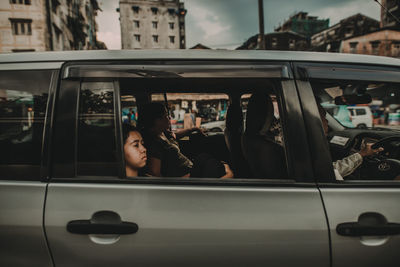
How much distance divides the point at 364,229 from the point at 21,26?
2515 centimetres

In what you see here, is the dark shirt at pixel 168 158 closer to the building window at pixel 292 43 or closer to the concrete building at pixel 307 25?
the building window at pixel 292 43

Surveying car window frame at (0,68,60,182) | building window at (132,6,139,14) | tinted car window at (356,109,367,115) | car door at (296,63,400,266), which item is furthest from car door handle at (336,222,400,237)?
building window at (132,6,139,14)

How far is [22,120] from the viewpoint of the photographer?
4.09 feet

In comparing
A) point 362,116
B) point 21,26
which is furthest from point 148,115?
point 21,26

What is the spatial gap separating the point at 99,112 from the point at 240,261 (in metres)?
1.02

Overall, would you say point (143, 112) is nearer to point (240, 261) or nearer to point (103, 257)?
point (103, 257)

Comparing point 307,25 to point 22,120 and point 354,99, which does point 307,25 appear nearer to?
point 354,99

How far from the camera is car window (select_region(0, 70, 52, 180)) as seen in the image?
3.93 ft

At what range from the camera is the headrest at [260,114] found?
1.83 meters

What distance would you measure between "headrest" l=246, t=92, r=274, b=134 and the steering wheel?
1.08m

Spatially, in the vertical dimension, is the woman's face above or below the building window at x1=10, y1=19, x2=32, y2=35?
below

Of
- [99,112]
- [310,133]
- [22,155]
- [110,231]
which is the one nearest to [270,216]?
[310,133]

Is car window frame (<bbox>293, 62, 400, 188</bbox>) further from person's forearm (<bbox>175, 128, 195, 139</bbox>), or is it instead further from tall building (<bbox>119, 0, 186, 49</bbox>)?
tall building (<bbox>119, 0, 186, 49</bbox>)

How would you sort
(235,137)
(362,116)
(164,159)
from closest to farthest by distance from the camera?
(164,159), (235,137), (362,116)
